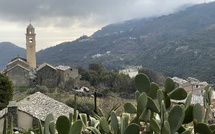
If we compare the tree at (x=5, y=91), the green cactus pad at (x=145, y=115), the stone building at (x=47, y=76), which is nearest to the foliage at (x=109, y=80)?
the stone building at (x=47, y=76)

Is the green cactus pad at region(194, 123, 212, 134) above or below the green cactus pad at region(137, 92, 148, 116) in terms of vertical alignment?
below

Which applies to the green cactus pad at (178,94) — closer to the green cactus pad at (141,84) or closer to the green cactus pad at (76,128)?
the green cactus pad at (141,84)

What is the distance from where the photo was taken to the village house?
15398mm

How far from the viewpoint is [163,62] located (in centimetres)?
7819

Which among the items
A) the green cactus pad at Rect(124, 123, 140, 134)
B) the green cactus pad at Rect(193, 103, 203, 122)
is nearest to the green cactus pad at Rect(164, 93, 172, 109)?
the green cactus pad at Rect(193, 103, 203, 122)

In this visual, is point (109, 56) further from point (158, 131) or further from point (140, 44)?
point (158, 131)

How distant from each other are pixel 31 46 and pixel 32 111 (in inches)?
1100

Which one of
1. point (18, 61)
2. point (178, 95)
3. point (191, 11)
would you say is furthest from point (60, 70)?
point (191, 11)

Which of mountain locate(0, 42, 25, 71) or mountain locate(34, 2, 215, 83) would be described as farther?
mountain locate(0, 42, 25, 71)

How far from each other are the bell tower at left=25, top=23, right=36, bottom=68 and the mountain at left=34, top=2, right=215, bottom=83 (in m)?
22.2

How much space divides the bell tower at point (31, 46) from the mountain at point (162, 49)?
72.8 ft

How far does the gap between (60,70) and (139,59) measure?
57.1 meters

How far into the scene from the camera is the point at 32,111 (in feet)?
Answer: 55.4

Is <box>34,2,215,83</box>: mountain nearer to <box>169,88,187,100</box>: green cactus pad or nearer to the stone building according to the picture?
the stone building
